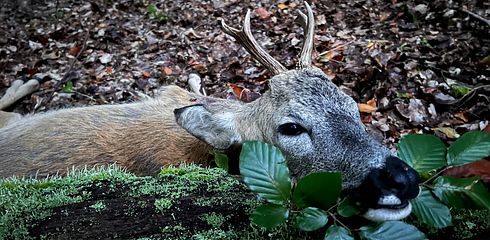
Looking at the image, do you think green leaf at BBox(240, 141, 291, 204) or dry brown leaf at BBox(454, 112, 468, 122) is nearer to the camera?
green leaf at BBox(240, 141, 291, 204)

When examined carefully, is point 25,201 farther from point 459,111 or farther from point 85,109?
point 459,111

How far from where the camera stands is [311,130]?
3.80 metres

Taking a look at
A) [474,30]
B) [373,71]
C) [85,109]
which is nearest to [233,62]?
[373,71]

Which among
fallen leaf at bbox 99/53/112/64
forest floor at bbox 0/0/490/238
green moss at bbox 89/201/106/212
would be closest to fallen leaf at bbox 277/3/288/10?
forest floor at bbox 0/0/490/238

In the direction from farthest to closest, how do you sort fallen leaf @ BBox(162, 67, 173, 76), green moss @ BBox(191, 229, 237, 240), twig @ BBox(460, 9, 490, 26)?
fallen leaf @ BBox(162, 67, 173, 76), twig @ BBox(460, 9, 490, 26), green moss @ BBox(191, 229, 237, 240)

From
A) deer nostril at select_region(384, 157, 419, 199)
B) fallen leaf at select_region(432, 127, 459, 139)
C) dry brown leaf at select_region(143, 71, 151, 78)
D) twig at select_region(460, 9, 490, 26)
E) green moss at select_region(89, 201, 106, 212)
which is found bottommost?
fallen leaf at select_region(432, 127, 459, 139)

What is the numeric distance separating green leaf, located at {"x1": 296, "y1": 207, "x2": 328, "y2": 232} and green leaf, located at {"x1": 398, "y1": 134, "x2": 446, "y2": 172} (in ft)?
1.72

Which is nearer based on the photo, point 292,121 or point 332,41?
point 292,121

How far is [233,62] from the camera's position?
24.8 ft

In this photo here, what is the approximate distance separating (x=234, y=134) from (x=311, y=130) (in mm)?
859

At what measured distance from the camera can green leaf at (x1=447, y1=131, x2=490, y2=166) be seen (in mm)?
2285

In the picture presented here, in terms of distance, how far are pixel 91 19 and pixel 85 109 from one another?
464 cm

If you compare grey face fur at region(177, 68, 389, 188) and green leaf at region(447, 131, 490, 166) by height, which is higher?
green leaf at region(447, 131, 490, 166)

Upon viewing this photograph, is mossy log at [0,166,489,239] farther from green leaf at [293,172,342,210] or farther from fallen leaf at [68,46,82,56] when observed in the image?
fallen leaf at [68,46,82,56]
